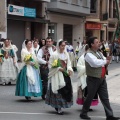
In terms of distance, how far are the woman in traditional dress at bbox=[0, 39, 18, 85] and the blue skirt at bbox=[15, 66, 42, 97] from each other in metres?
4.00

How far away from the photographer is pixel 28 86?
10680 mm

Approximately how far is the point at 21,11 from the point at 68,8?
6.36 m

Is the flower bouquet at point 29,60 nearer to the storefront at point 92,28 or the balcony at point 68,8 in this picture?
the balcony at point 68,8

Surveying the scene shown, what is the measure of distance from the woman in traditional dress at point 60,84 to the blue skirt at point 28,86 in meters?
1.64

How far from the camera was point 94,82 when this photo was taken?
26.5ft

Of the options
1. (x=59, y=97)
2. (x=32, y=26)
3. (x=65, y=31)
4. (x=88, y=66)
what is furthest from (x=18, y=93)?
(x=65, y=31)

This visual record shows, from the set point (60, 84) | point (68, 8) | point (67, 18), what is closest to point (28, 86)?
point (60, 84)

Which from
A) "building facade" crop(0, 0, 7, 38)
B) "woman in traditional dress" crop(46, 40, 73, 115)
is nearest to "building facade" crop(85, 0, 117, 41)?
"building facade" crop(0, 0, 7, 38)

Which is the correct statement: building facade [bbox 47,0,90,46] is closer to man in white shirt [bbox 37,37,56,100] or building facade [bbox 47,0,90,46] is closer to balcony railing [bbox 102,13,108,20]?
balcony railing [bbox 102,13,108,20]

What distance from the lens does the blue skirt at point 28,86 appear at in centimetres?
1066

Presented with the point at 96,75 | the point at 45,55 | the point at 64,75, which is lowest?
the point at 64,75

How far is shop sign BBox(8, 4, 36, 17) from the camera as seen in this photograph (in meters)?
27.1

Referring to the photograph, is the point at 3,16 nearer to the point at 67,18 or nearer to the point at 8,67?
the point at 67,18

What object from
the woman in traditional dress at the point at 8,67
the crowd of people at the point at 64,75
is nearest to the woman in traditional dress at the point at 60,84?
the crowd of people at the point at 64,75
